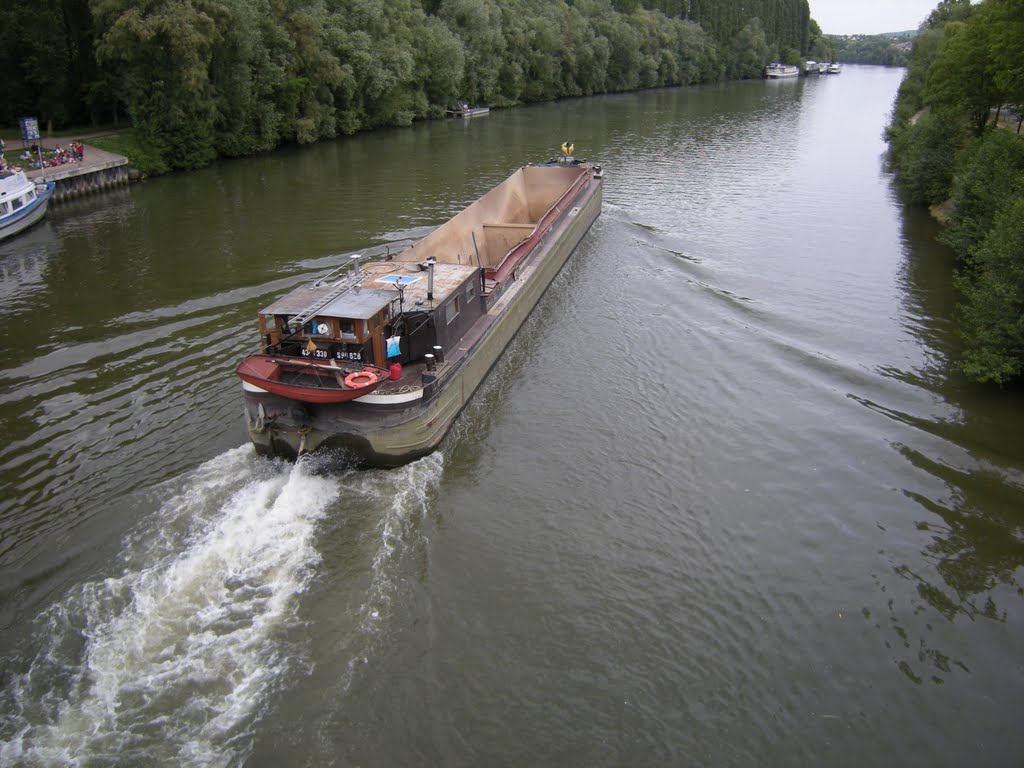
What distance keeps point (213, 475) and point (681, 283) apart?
15206mm

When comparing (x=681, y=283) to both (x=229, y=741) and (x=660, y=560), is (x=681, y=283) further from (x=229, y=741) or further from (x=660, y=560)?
(x=229, y=741)

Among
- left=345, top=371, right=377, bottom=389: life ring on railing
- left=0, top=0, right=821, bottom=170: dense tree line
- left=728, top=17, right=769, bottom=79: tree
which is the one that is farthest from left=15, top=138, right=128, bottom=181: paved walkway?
left=728, top=17, right=769, bottom=79: tree

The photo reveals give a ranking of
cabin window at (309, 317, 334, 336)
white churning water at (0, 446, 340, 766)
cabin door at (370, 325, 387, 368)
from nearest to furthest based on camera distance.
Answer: white churning water at (0, 446, 340, 766), cabin window at (309, 317, 334, 336), cabin door at (370, 325, 387, 368)

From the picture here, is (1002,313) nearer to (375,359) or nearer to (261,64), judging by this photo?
(375,359)

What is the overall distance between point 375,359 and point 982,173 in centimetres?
2159

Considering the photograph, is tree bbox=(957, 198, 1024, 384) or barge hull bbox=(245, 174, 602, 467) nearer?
barge hull bbox=(245, 174, 602, 467)

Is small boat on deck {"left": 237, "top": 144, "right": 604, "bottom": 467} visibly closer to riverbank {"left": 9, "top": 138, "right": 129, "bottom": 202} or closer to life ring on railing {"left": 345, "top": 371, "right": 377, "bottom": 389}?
life ring on railing {"left": 345, "top": 371, "right": 377, "bottom": 389}

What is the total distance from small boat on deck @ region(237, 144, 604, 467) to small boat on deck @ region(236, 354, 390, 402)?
19mm

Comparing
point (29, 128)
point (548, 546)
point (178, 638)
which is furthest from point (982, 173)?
point (29, 128)

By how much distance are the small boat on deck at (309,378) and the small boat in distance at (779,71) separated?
376 ft

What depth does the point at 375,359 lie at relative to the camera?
13398 mm

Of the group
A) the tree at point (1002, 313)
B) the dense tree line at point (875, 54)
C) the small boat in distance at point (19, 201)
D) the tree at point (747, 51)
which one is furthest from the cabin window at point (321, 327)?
the dense tree line at point (875, 54)

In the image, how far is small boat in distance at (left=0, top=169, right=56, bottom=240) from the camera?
1057 inches

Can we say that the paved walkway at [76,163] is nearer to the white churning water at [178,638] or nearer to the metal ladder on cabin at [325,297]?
the metal ladder on cabin at [325,297]
